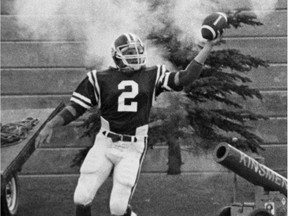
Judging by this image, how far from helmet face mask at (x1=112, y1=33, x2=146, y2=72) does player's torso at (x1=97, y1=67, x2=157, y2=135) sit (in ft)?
0.30

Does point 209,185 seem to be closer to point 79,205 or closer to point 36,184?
point 36,184

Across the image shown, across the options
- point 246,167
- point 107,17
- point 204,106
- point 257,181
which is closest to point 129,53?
point 246,167

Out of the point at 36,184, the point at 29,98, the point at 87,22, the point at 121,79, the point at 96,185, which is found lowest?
the point at 36,184

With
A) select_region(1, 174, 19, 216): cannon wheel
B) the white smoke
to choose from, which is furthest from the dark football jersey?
the white smoke

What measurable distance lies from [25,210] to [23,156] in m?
1.53

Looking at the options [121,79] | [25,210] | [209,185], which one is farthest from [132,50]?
[209,185]

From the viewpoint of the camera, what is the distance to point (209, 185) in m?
14.3

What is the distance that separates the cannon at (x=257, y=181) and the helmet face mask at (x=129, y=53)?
113cm

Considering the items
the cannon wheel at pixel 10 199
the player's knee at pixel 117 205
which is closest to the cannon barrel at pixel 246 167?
the player's knee at pixel 117 205

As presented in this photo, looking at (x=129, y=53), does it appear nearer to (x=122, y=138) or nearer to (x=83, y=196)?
(x=122, y=138)

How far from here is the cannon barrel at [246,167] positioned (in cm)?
859

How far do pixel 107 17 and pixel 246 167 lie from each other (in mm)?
4812

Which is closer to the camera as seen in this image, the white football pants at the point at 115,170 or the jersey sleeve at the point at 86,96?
the white football pants at the point at 115,170

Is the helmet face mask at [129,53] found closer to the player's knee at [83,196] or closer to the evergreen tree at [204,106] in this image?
the player's knee at [83,196]
